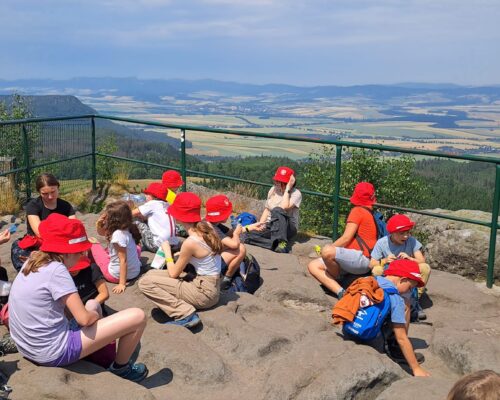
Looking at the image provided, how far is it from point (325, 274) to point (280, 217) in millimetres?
1369

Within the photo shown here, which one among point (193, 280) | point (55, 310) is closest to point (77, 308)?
point (55, 310)

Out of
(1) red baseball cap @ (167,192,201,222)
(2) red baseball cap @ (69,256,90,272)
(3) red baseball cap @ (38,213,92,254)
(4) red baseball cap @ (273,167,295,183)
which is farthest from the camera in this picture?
(4) red baseball cap @ (273,167,295,183)

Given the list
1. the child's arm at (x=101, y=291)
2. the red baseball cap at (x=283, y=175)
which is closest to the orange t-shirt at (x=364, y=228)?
the red baseball cap at (x=283, y=175)

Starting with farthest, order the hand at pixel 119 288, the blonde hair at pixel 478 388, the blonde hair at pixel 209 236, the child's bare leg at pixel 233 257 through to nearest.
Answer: the child's bare leg at pixel 233 257 → the hand at pixel 119 288 → the blonde hair at pixel 209 236 → the blonde hair at pixel 478 388

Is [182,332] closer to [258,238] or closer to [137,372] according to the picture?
[137,372]

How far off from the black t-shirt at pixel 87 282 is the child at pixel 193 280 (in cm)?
53

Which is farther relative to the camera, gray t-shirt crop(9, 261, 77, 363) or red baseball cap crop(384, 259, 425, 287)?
red baseball cap crop(384, 259, 425, 287)

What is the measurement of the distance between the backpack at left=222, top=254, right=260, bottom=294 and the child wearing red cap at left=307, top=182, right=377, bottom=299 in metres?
0.53

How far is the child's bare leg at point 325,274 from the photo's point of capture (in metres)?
6.07

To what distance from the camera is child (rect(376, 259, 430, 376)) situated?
4695 mm

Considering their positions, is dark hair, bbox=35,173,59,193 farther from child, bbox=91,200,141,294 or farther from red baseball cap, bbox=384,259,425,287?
red baseball cap, bbox=384,259,425,287

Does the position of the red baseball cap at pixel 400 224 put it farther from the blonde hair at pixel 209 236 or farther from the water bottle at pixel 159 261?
the water bottle at pixel 159 261

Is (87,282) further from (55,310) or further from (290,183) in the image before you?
(290,183)

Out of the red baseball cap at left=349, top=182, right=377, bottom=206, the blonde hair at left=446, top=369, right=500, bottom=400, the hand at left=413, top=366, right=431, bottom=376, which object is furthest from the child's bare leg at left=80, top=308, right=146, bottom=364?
the red baseball cap at left=349, top=182, right=377, bottom=206
